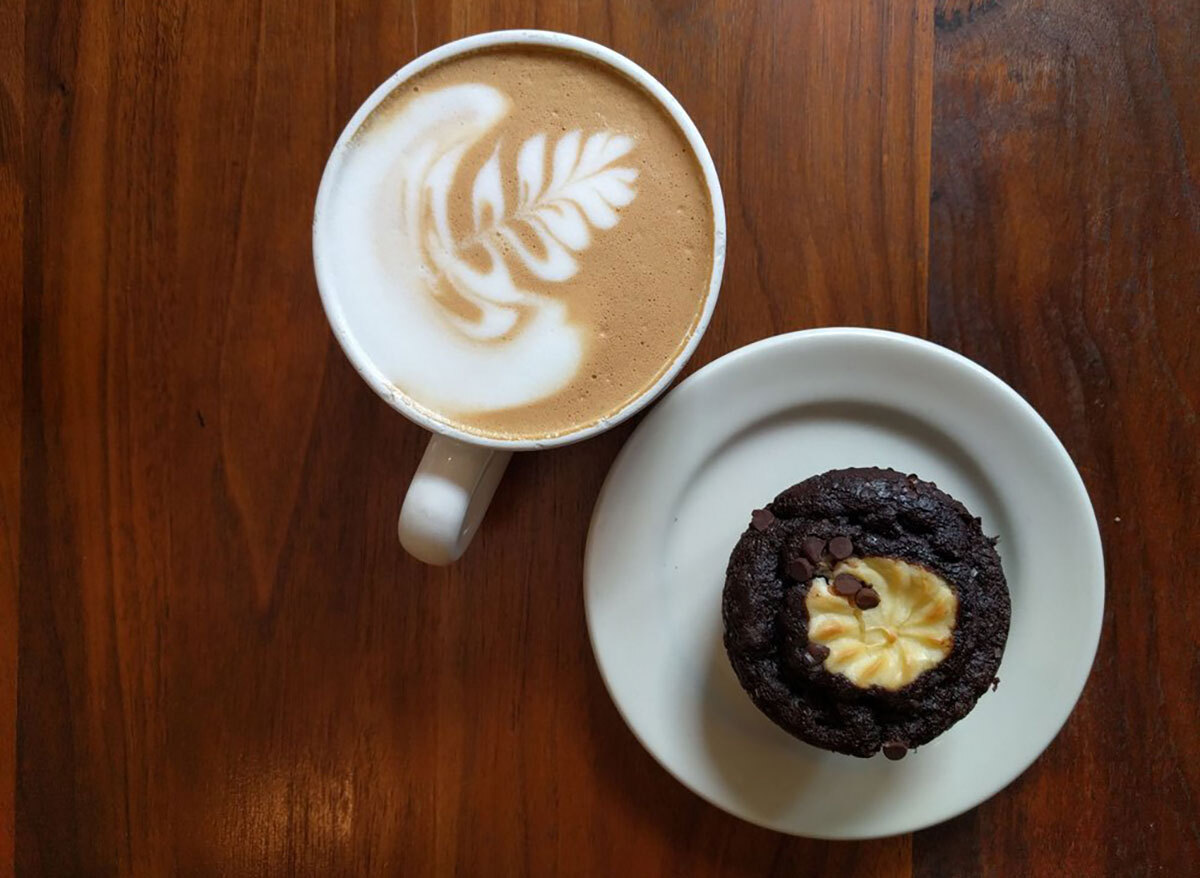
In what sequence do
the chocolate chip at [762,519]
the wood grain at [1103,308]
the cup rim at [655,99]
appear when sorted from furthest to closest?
1. the wood grain at [1103,308]
2. the chocolate chip at [762,519]
3. the cup rim at [655,99]

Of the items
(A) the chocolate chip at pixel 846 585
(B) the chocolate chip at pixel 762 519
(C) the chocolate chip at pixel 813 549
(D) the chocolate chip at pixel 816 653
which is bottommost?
(D) the chocolate chip at pixel 816 653

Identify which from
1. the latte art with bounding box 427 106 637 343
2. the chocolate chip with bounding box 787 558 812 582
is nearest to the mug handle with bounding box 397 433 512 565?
the latte art with bounding box 427 106 637 343

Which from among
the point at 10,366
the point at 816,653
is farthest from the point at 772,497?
the point at 10,366

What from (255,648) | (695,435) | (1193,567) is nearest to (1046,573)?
(1193,567)

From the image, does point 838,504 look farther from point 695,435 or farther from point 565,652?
point 565,652

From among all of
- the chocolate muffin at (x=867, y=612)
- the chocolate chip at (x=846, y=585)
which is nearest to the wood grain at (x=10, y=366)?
the chocolate muffin at (x=867, y=612)

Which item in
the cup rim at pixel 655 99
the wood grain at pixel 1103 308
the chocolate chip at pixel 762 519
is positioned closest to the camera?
the cup rim at pixel 655 99

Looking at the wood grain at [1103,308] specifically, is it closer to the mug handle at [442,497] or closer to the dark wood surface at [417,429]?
the dark wood surface at [417,429]
